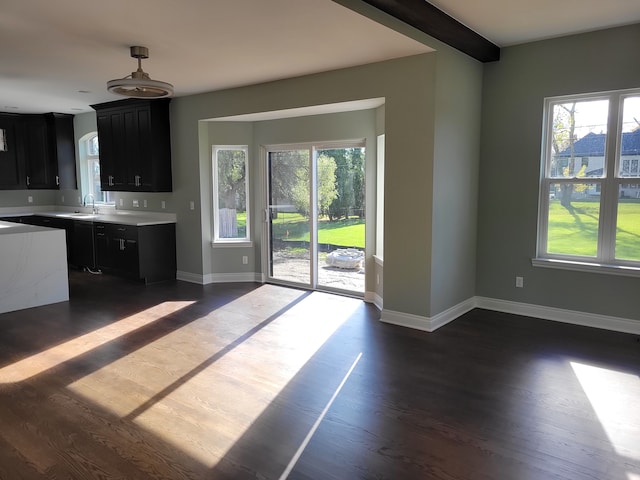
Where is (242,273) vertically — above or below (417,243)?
below

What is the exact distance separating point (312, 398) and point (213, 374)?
837mm

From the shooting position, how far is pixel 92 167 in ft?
27.6

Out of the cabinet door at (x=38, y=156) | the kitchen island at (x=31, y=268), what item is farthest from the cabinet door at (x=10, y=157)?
Answer: the kitchen island at (x=31, y=268)

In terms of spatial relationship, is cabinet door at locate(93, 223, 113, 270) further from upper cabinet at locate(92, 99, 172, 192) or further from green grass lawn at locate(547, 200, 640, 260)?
green grass lawn at locate(547, 200, 640, 260)

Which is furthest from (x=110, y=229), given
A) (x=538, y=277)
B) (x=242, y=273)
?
(x=538, y=277)

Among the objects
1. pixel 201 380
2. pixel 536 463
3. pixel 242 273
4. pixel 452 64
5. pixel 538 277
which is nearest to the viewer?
pixel 536 463

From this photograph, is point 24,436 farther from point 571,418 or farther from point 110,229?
point 110,229

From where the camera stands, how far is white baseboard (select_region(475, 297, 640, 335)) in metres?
4.24

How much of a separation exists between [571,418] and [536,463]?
0.61 metres

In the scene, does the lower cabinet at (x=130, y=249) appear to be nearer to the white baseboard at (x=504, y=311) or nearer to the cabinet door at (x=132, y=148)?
the cabinet door at (x=132, y=148)

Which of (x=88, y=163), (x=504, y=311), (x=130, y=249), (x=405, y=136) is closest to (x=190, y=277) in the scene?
(x=130, y=249)

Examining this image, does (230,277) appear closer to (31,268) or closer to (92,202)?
(31,268)

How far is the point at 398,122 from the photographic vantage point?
4.30 metres

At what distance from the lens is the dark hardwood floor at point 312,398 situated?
92.6 inches
